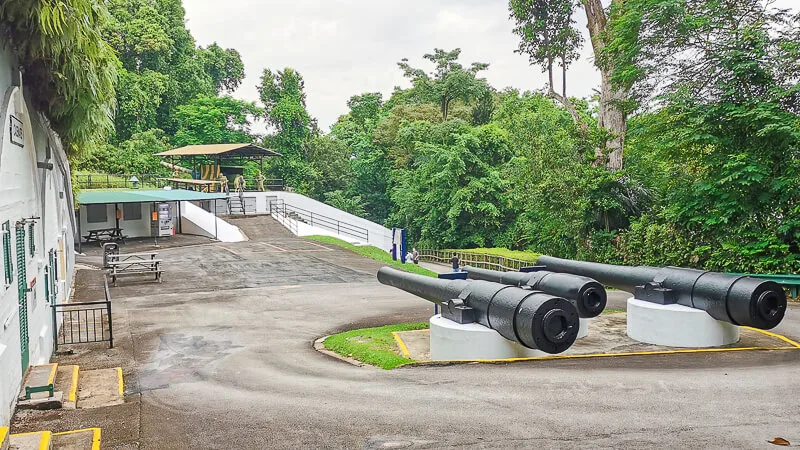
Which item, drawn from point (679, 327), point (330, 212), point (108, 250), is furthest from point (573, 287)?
point (330, 212)

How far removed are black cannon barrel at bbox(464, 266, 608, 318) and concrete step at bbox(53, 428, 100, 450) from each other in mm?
6834

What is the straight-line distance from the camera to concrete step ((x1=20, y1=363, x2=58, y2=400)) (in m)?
7.62

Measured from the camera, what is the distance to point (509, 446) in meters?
6.09

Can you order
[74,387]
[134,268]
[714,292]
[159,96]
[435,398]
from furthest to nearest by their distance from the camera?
[159,96] < [134,268] < [714,292] < [74,387] < [435,398]

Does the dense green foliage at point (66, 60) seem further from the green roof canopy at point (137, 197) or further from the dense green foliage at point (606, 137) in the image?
the green roof canopy at point (137, 197)

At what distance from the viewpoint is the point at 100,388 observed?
8719 mm

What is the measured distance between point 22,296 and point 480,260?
25816 millimetres

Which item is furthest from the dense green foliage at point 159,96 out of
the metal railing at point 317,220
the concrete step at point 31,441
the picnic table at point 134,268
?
the concrete step at point 31,441

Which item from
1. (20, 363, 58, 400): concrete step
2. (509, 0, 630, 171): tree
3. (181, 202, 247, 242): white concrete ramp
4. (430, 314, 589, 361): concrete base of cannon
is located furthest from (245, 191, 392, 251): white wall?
(20, 363, 58, 400): concrete step

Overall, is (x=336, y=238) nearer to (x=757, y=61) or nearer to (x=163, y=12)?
(x=757, y=61)

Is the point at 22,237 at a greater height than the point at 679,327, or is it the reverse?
the point at 22,237

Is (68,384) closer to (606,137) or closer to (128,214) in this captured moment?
(606,137)

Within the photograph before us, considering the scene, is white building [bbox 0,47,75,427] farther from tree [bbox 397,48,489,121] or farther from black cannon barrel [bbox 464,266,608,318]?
tree [bbox 397,48,489,121]

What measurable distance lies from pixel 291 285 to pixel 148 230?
14.6 metres
